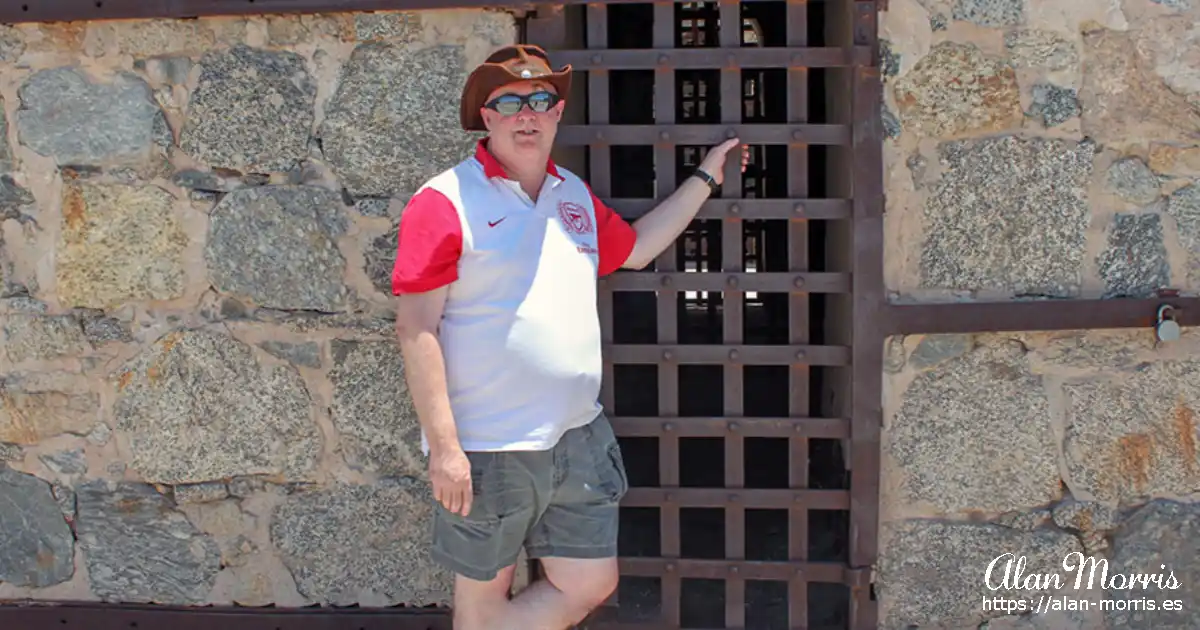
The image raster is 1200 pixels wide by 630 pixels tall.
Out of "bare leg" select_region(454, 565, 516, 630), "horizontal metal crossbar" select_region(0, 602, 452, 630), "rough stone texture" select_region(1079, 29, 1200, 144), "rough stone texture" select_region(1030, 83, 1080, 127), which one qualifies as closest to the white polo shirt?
"bare leg" select_region(454, 565, 516, 630)

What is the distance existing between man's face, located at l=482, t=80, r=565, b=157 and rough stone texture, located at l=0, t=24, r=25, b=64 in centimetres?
134

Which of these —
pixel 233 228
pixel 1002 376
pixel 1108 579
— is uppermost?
pixel 233 228

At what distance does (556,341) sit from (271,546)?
3.67 ft

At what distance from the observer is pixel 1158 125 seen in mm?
2652

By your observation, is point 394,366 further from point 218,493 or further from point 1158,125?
point 1158,125

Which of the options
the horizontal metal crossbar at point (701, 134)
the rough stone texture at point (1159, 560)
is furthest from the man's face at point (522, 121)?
the rough stone texture at point (1159, 560)

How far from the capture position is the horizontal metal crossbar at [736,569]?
9.12ft

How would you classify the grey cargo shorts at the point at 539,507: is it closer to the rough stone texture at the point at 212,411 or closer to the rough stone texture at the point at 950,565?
the rough stone texture at the point at 212,411

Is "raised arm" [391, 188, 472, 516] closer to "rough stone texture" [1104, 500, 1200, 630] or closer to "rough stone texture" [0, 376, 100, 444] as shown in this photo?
"rough stone texture" [0, 376, 100, 444]

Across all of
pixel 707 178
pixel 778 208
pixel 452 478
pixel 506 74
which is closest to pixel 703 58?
pixel 707 178

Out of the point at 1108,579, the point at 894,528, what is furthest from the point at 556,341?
the point at 1108,579

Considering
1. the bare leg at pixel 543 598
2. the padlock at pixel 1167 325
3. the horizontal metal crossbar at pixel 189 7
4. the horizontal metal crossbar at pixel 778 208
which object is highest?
the horizontal metal crossbar at pixel 189 7

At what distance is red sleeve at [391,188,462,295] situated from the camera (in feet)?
7.00

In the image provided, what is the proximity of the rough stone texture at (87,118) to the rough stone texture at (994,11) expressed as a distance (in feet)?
6.65
